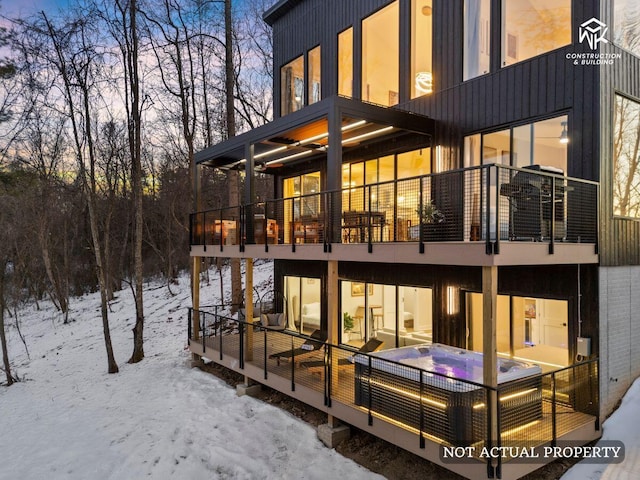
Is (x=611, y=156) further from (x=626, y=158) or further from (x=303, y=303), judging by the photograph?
(x=303, y=303)

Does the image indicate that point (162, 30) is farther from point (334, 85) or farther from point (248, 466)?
point (248, 466)

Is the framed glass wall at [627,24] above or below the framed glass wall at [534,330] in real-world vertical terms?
above

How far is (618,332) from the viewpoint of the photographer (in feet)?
22.8

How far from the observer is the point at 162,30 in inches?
634

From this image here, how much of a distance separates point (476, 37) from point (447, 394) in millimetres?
6773

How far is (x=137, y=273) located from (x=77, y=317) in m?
Answer: 11.4

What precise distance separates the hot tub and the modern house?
0.09ft

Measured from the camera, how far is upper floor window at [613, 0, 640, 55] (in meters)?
7.07

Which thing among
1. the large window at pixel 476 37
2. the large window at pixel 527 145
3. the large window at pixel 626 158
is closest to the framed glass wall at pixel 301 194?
the large window at pixel 527 145

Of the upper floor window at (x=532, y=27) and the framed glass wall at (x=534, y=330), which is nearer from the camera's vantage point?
the framed glass wall at (x=534, y=330)

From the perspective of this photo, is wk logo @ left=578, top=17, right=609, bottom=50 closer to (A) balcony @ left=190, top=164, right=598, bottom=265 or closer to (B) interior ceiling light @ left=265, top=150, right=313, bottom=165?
(A) balcony @ left=190, top=164, right=598, bottom=265

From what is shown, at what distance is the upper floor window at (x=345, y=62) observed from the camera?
11074mm

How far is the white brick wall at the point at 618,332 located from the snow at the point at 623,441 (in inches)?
5.1

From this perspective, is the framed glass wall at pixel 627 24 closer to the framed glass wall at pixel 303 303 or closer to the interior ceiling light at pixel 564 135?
the interior ceiling light at pixel 564 135
